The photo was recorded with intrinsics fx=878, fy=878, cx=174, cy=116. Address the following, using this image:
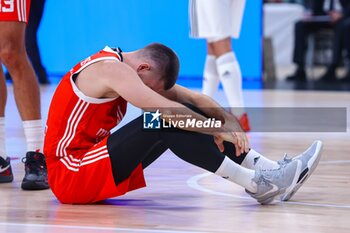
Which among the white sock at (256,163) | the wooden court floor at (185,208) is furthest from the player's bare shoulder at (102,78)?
the white sock at (256,163)

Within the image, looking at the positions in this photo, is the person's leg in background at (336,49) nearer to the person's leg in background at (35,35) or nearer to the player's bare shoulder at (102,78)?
the person's leg in background at (35,35)

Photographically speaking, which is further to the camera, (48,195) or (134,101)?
(48,195)

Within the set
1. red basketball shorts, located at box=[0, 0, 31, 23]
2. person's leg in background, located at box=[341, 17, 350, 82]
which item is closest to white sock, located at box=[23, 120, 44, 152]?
red basketball shorts, located at box=[0, 0, 31, 23]

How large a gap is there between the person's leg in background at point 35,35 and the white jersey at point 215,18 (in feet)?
10.3

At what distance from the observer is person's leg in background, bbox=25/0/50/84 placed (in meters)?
8.74

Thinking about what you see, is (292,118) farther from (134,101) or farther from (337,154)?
(134,101)

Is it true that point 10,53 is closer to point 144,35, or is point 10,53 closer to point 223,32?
point 223,32

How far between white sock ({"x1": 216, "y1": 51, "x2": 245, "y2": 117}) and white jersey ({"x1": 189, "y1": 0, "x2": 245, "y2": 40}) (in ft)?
0.52

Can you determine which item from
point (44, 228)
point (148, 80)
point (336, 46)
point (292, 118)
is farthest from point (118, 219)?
point (336, 46)

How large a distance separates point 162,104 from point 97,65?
35cm

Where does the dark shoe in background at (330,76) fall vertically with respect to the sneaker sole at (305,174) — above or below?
below

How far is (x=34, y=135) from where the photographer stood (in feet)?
13.1

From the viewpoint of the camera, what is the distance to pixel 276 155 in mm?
4801

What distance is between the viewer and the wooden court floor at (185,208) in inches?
120
